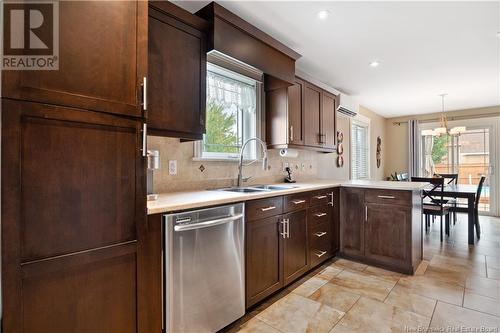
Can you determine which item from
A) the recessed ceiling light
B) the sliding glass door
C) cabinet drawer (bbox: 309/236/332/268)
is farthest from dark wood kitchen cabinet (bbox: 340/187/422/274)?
the sliding glass door

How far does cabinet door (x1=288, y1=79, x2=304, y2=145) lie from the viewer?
10.1 ft

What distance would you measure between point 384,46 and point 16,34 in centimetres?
312

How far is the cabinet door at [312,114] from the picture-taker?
3348 millimetres

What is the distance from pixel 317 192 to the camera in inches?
112

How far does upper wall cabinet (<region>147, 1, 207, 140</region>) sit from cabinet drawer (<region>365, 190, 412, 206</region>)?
209 centimetres

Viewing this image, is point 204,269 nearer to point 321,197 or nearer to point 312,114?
point 321,197

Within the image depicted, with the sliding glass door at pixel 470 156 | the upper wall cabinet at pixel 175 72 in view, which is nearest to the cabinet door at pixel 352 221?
the upper wall cabinet at pixel 175 72

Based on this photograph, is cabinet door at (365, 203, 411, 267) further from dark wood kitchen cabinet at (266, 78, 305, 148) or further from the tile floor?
dark wood kitchen cabinet at (266, 78, 305, 148)

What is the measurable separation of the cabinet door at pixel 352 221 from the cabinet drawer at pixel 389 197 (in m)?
0.09

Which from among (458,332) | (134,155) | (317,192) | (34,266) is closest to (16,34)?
(134,155)

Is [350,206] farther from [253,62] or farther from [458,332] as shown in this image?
[253,62]

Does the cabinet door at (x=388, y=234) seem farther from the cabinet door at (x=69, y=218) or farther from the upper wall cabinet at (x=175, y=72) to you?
the cabinet door at (x=69, y=218)

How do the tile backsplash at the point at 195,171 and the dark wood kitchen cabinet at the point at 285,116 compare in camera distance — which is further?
the dark wood kitchen cabinet at the point at 285,116

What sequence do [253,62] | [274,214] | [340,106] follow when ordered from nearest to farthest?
[274,214], [253,62], [340,106]
